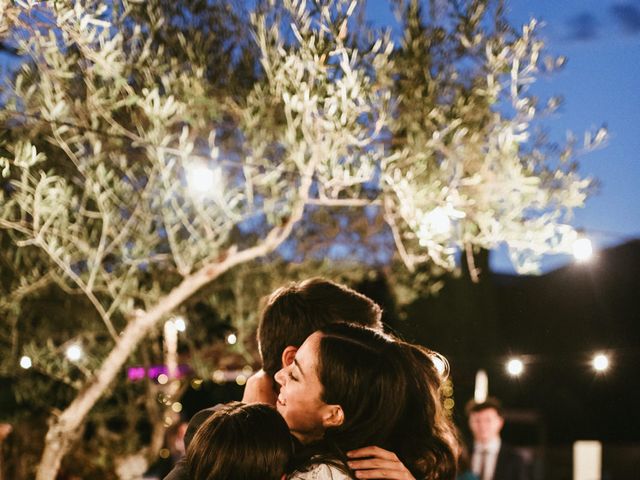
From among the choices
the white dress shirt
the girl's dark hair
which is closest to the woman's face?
the girl's dark hair

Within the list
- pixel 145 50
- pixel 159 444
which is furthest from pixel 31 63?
pixel 159 444

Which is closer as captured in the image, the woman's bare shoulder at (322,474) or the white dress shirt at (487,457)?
the woman's bare shoulder at (322,474)

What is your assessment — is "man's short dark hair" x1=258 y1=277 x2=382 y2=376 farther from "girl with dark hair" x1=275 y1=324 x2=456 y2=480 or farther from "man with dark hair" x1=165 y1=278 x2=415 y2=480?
"girl with dark hair" x1=275 y1=324 x2=456 y2=480

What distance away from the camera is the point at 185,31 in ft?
19.0

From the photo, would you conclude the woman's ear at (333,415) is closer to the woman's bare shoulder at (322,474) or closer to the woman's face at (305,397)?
the woman's face at (305,397)

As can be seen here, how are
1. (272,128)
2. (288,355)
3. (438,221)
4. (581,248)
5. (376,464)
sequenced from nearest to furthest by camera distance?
1. (376,464)
2. (288,355)
3. (438,221)
4. (272,128)
5. (581,248)

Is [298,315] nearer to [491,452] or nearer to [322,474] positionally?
[322,474]

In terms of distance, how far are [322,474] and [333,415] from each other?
0.22 meters

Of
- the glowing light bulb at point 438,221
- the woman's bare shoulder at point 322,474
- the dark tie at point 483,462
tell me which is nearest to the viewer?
the woman's bare shoulder at point 322,474

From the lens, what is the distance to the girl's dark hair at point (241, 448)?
2.12m

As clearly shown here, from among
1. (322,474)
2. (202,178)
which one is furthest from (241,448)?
(202,178)

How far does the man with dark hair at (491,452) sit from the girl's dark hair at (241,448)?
4716 millimetres

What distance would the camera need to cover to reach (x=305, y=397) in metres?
2.27

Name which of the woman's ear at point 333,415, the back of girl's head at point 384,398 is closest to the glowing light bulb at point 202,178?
the back of girl's head at point 384,398
